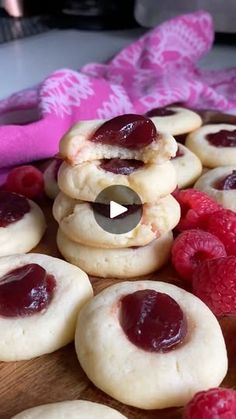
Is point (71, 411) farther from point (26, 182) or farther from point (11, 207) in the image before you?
point (26, 182)

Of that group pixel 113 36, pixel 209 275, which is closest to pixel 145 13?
pixel 113 36

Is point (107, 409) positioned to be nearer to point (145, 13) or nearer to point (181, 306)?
point (181, 306)

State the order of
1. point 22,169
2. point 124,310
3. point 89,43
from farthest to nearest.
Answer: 1. point 89,43
2. point 22,169
3. point 124,310

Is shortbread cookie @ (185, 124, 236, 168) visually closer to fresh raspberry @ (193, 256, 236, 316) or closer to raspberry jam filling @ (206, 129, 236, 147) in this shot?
raspberry jam filling @ (206, 129, 236, 147)

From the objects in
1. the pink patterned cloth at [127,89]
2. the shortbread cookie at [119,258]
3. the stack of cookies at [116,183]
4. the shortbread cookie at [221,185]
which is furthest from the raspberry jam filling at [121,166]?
the pink patterned cloth at [127,89]

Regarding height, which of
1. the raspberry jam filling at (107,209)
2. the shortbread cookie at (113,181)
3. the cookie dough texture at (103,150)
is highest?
the cookie dough texture at (103,150)

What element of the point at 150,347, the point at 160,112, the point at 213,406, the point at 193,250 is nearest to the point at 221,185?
the point at 193,250

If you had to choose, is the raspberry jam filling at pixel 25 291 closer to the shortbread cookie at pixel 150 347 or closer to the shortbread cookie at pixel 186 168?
the shortbread cookie at pixel 150 347
